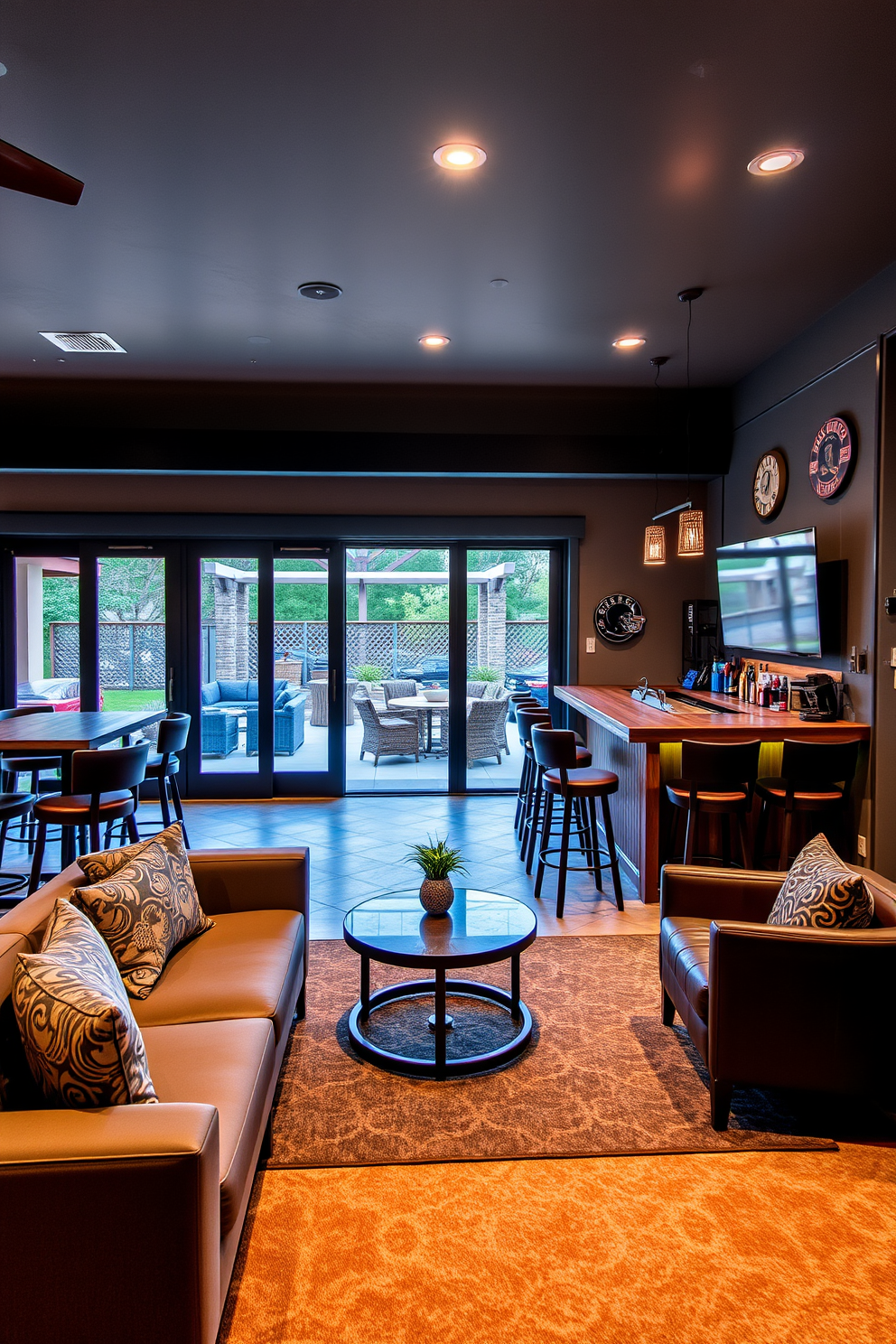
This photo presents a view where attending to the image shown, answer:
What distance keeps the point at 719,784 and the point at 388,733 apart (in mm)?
4139

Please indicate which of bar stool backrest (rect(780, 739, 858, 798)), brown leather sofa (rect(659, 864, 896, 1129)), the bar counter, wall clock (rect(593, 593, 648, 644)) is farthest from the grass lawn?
brown leather sofa (rect(659, 864, 896, 1129))

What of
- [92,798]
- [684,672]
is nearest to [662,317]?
[684,672]

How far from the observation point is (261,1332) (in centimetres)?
174

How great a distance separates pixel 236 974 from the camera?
2469 millimetres

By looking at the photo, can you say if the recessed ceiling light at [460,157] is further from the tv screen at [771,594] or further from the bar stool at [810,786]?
the bar stool at [810,786]

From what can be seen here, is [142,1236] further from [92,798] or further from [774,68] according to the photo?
[774,68]

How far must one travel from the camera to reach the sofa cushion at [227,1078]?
1.69 meters

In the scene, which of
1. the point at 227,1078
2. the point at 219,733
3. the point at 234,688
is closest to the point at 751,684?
the point at 234,688

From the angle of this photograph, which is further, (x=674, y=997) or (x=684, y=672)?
(x=684, y=672)

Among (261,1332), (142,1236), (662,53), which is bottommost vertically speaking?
(261,1332)

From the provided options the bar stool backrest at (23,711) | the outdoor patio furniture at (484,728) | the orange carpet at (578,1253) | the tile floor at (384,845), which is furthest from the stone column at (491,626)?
the orange carpet at (578,1253)

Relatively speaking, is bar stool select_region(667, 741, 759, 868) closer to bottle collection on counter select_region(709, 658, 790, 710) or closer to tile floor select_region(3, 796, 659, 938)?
tile floor select_region(3, 796, 659, 938)

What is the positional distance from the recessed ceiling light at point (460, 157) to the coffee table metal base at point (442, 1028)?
2.96 metres

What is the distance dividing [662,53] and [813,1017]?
296cm
